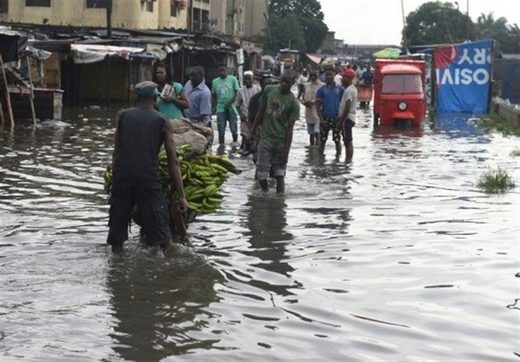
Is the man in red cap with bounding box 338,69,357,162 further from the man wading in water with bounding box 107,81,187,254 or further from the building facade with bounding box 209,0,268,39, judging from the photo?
the building facade with bounding box 209,0,268,39

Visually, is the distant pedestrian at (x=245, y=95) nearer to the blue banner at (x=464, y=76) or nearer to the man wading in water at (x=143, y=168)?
the man wading in water at (x=143, y=168)

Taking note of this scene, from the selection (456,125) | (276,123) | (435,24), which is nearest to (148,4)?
(456,125)

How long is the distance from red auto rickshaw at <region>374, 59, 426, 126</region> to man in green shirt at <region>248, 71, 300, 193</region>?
1416 centimetres

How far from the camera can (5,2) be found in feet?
144

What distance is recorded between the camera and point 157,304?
6484mm

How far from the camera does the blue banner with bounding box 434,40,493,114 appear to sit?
30016 mm

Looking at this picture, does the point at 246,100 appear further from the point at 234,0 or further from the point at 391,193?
the point at 234,0

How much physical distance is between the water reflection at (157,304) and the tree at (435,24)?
69.0 meters

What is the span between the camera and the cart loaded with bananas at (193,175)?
26.5ft

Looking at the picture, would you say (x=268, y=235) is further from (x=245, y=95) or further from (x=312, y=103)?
(x=312, y=103)

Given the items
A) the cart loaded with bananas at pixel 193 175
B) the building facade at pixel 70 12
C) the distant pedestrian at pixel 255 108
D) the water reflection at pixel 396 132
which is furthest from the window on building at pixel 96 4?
the cart loaded with bananas at pixel 193 175

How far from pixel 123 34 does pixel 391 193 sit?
84.8 feet

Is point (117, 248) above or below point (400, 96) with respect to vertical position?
below

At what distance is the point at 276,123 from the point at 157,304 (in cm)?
478
